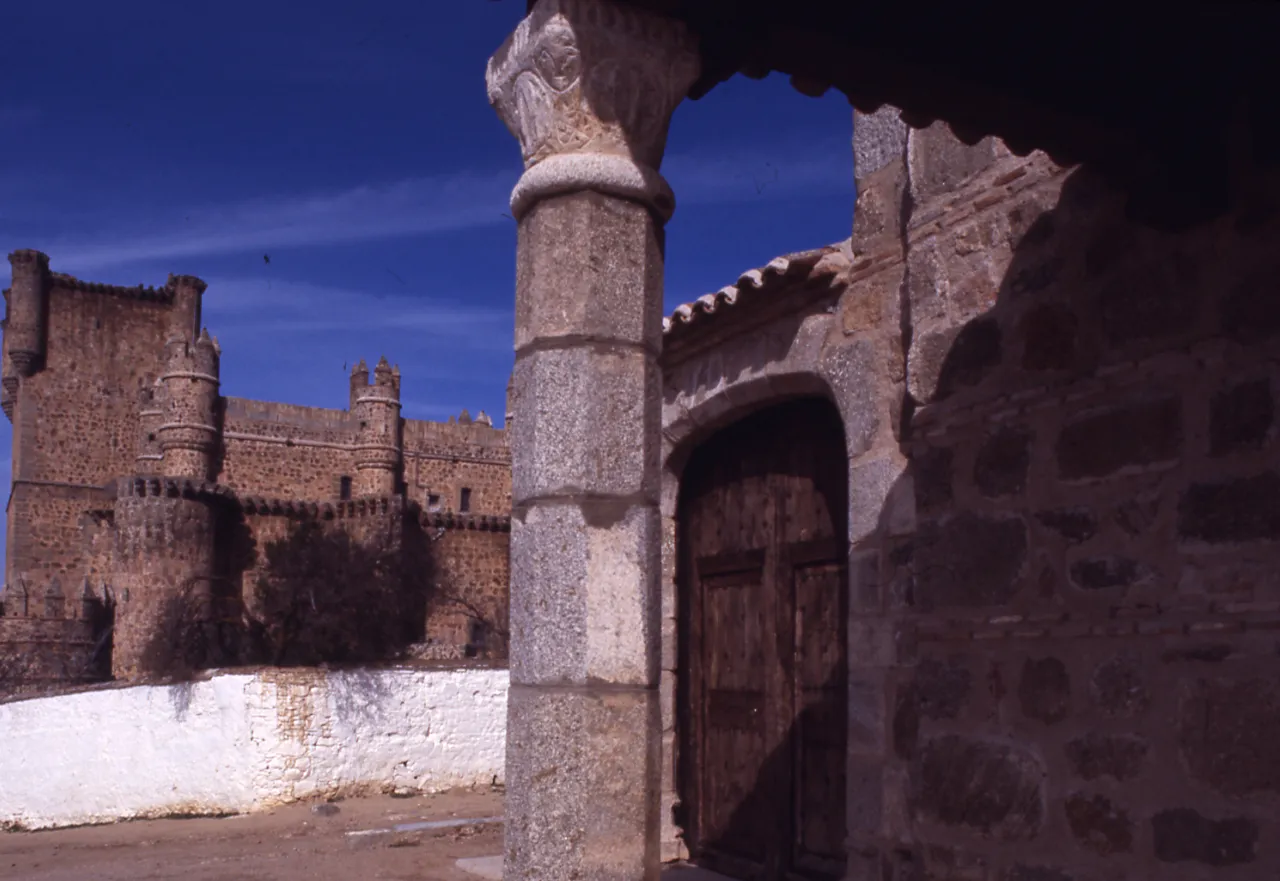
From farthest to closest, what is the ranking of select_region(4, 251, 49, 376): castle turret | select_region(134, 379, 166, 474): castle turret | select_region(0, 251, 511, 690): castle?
1. select_region(4, 251, 49, 376): castle turret
2. select_region(134, 379, 166, 474): castle turret
3. select_region(0, 251, 511, 690): castle

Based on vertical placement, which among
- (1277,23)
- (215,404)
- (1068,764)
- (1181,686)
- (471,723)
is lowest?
(471,723)

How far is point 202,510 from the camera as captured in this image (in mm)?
30859

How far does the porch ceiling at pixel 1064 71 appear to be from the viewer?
288 centimetres

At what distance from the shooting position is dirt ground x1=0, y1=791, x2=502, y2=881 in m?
9.38

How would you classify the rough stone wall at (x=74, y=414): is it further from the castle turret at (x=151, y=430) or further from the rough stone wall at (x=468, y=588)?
the rough stone wall at (x=468, y=588)

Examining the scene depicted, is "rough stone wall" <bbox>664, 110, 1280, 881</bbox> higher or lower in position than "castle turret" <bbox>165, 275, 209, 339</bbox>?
lower

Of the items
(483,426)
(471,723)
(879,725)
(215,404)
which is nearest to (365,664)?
(471,723)

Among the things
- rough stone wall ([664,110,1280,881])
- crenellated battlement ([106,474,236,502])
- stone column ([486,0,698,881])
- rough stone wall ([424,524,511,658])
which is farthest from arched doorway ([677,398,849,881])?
crenellated battlement ([106,474,236,502])

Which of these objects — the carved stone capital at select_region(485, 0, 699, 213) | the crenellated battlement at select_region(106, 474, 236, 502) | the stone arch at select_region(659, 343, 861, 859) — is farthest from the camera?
the crenellated battlement at select_region(106, 474, 236, 502)

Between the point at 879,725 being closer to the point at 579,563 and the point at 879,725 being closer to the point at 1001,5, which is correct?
the point at 579,563

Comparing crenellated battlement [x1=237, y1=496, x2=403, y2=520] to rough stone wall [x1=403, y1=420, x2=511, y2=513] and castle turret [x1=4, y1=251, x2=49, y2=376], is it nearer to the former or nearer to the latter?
rough stone wall [x1=403, y1=420, x2=511, y2=513]

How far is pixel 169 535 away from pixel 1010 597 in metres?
29.0

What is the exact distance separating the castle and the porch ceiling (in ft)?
70.9

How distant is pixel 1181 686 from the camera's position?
11.0ft
